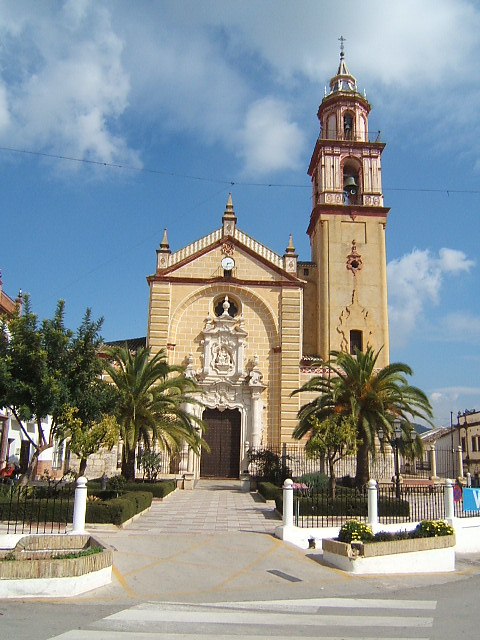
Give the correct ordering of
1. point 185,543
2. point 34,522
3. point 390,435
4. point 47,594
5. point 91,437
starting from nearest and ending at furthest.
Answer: point 47,594 → point 185,543 → point 34,522 → point 91,437 → point 390,435

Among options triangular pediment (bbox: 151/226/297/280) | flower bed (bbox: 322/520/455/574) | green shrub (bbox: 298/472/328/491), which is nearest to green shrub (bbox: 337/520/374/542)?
flower bed (bbox: 322/520/455/574)

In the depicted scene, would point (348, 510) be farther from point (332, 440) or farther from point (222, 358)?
point (222, 358)

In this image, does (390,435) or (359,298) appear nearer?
(390,435)

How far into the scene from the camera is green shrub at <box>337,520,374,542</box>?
12.0 metres

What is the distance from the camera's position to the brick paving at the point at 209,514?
1473 cm

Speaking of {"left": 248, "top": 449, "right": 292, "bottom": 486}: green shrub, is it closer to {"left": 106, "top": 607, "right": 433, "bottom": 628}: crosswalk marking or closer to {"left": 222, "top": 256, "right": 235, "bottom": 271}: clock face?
{"left": 222, "top": 256, "right": 235, "bottom": 271}: clock face

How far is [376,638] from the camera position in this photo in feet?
22.3

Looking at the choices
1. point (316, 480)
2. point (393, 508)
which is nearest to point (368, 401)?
point (316, 480)

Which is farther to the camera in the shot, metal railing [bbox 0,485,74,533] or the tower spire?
the tower spire

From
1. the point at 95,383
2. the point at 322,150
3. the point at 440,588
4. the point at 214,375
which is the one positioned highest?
the point at 322,150

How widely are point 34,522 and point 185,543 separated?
3.80 m

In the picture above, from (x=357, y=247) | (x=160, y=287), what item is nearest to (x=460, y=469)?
(x=357, y=247)

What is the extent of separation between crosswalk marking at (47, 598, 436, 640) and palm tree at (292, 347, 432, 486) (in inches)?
451

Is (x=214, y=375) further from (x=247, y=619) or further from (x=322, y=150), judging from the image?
(x=247, y=619)
